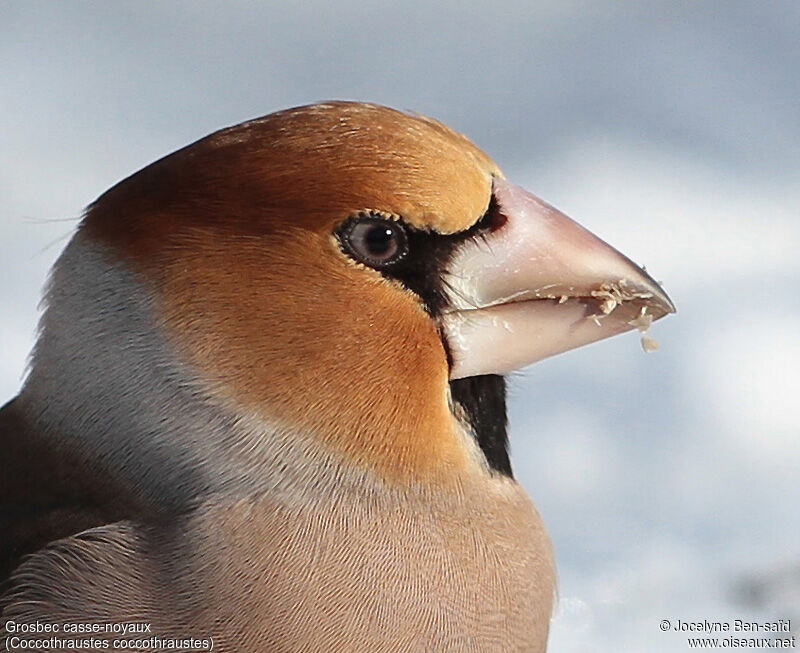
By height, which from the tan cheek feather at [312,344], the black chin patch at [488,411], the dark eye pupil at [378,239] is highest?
the dark eye pupil at [378,239]

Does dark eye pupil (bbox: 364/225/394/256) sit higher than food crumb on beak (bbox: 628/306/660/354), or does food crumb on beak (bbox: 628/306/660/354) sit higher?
dark eye pupil (bbox: 364/225/394/256)

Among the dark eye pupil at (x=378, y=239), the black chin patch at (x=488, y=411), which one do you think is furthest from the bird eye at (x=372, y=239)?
the black chin patch at (x=488, y=411)

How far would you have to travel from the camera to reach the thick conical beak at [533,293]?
1.53m

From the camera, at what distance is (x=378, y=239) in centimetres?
146

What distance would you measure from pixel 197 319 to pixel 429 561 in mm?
410

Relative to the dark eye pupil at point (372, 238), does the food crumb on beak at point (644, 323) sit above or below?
below

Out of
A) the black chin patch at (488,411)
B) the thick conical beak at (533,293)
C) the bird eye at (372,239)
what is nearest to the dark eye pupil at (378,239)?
the bird eye at (372,239)

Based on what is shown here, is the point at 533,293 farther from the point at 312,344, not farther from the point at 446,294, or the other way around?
the point at 312,344

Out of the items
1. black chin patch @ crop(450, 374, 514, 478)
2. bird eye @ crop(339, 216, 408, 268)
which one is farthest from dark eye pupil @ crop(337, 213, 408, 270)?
Answer: black chin patch @ crop(450, 374, 514, 478)

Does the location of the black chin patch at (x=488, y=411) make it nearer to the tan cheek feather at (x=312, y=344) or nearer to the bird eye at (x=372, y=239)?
the tan cheek feather at (x=312, y=344)

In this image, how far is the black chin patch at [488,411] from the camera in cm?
157

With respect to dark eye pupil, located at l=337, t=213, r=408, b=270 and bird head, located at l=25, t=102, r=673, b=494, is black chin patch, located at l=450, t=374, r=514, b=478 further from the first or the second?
dark eye pupil, located at l=337, t=213, r=408, b=270

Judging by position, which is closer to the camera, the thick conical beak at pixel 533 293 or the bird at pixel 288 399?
the bird at pixel 288 399

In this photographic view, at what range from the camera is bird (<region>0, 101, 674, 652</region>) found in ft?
4.50
